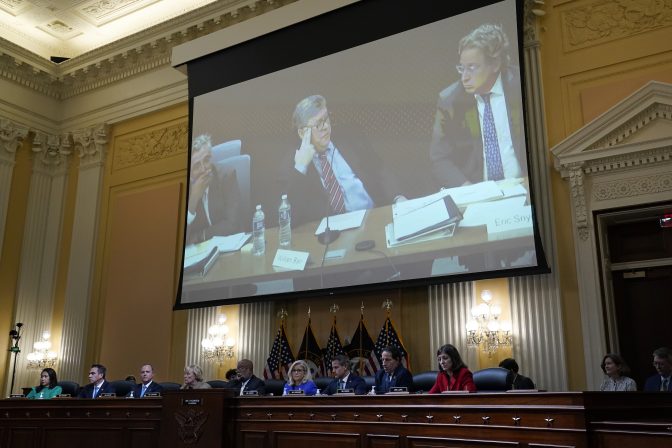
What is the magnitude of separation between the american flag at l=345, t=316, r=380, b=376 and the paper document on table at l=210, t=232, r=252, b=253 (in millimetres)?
2016

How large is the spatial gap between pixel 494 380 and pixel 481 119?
3.01 m

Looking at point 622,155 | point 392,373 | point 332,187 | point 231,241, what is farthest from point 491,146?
point 231,241

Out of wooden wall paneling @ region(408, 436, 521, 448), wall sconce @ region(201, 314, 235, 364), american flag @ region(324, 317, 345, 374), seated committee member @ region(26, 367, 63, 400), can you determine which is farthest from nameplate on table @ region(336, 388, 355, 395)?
seated committee member @ region(26, 367, 63, 400)

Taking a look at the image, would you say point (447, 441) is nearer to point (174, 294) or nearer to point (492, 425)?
point (492, 425)

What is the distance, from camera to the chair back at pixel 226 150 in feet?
32.1

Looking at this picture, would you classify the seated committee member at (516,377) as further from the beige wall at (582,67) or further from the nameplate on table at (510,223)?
the nameplate on table at (510,223)

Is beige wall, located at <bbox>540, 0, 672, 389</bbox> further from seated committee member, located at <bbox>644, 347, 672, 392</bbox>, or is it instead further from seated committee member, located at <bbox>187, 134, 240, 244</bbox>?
seated committee member, located at <bbox>187, 134, 240, 244</bbox>

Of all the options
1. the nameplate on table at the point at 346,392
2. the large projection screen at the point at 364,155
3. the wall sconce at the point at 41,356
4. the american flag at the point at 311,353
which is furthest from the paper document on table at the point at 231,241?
the wall sconce at the point at 41,356

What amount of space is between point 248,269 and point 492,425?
16.8 feet

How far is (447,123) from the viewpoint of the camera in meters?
7.93

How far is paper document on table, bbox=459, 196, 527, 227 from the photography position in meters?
7.22

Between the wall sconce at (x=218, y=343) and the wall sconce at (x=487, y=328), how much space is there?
3.49 metres

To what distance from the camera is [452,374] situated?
227 inches

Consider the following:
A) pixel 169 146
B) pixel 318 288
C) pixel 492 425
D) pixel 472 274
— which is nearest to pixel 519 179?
pixel 472 274
